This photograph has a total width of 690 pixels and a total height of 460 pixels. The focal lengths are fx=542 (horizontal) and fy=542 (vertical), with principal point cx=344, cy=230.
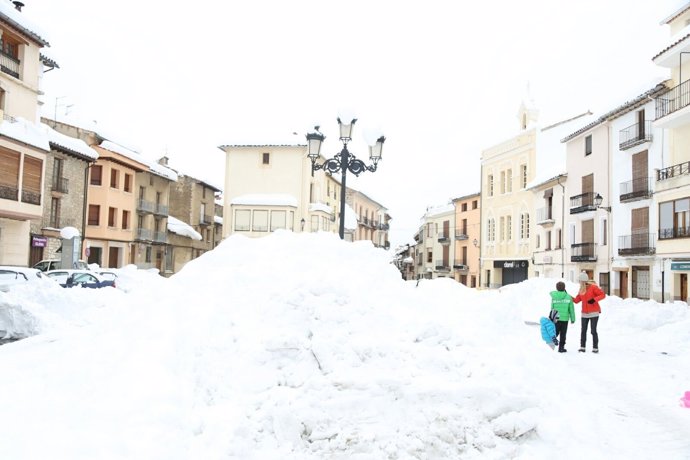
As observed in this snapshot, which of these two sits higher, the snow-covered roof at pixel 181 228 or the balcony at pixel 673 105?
the balcony at pixel 673 105

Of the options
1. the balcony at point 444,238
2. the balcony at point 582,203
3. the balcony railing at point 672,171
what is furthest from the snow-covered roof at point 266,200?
the balcony railing at point 672,171

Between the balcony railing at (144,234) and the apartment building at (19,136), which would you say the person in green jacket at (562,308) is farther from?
the balcony railing at (144,234)

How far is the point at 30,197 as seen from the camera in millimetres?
27547

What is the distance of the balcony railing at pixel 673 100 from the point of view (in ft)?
76.9

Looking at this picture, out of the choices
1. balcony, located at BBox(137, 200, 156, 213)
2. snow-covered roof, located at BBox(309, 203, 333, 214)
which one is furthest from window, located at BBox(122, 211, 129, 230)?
snow-covered roof, located at BBox(309, 203, 333, 214)

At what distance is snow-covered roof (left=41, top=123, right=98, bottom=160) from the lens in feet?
110

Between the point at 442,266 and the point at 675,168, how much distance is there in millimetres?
38383

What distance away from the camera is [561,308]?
11.1 meters

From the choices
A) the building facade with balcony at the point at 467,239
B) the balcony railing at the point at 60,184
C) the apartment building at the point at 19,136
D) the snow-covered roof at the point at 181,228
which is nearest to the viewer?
the apartment building at the point at 19,136

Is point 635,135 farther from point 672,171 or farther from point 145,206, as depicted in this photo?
point 145,206

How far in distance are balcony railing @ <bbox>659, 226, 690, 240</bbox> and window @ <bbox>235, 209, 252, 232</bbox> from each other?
35790mm

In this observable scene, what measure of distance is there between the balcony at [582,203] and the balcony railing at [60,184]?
3296 centimetres

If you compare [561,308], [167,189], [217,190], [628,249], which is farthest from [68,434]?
[217,190]

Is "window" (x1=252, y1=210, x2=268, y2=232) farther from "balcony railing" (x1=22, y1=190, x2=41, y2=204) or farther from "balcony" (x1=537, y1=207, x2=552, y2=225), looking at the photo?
"balcony" (x1=537, y1=207, x2=552, y2=225)
